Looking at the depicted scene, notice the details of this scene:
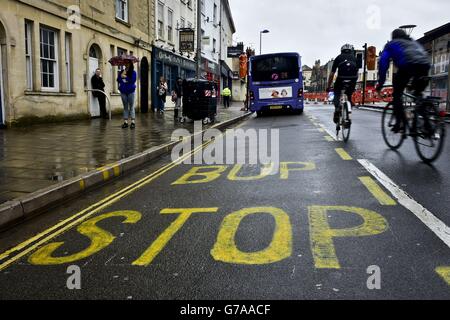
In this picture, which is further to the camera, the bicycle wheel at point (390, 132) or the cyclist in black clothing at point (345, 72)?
the cyclist in black clothing at point (345, 72)

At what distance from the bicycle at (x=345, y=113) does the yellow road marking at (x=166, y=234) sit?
5943mm

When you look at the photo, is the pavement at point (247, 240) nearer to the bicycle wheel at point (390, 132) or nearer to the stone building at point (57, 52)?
the bicycle wheel at point (390, 132)

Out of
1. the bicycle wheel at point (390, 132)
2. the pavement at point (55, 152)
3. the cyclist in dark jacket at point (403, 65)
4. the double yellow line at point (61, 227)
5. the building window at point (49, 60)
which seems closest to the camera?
the double yellow line at point (61, 227)

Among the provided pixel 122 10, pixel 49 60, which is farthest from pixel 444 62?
pixel 49 60

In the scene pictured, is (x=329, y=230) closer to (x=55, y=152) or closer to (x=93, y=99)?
(x=55, y=152)

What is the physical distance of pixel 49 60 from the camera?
1536cm

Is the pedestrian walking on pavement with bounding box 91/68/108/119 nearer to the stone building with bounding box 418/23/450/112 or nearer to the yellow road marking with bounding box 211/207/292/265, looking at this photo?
the stone building with bounding box 418/23/450/112

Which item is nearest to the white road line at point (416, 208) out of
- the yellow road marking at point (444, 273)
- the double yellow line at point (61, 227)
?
the yellow road marking at point (444, 273)

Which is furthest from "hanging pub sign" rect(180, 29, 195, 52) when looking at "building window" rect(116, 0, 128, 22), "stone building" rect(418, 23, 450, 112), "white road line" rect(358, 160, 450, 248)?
"white road line" rect(358, 160, 450, 248)

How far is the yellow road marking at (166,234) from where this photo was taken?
335 cm

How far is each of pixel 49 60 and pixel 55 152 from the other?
8.28 metres

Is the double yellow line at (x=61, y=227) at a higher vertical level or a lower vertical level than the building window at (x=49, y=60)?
lower
